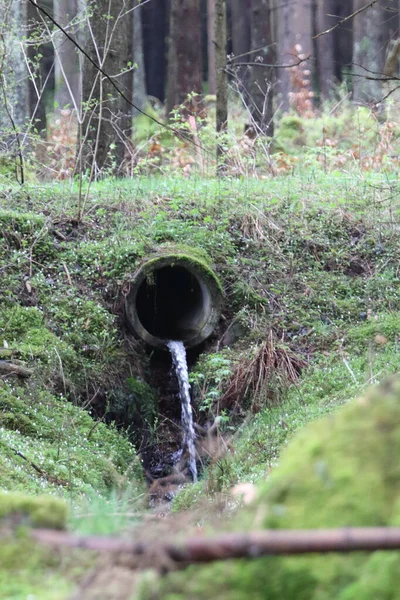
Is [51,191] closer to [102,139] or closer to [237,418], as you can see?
[102,139]

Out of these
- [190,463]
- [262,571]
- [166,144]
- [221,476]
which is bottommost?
[190,463]

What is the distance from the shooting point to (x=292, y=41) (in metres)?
32.8

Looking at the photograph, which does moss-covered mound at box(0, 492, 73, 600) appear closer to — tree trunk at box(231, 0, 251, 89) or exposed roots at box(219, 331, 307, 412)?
exposed roots at box(219, 331, 307, 412)

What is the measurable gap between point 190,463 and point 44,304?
2429mm

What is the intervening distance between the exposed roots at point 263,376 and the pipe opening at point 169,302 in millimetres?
1462

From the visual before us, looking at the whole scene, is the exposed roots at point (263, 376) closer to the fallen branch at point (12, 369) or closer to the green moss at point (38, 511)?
the fallen branch at point (12, 369)

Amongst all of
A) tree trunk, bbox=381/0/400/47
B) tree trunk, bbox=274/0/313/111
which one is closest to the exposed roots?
tree trunk, bbox=381/0/400/47

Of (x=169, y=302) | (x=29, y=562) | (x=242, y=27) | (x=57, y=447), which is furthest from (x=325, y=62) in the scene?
(x=29, y=562)

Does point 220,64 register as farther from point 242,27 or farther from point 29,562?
point 242,27

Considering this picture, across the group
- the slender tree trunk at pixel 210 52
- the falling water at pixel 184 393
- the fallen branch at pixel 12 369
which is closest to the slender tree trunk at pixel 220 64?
the falling water at pixel 184 393

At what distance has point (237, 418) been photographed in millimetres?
7812

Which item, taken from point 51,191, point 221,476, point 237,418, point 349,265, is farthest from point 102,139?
point 221,476

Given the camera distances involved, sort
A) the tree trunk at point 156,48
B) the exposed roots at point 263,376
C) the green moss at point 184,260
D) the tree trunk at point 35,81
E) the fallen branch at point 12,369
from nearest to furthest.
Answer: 1. the fallen branch at point 12,369
2. the exposed roots at point 263,376
3. the green moss at point 184,260
4. the tree trunk at point 35,81
5. the tree trunk at point 156,48

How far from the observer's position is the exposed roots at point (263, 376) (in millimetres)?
7734
